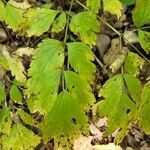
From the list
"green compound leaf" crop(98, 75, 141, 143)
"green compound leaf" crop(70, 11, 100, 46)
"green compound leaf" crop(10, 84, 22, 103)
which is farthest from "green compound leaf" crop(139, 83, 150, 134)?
"green compound leaf" crop(10, 84, 22, 103)

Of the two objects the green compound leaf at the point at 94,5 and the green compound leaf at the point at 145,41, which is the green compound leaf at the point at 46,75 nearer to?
the green compound leaf at the point at 94,5

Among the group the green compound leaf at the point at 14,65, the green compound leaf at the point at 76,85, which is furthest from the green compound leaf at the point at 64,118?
the green compound leaf at the point at 14,65

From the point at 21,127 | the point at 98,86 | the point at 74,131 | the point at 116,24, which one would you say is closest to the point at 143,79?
the point at 98,86

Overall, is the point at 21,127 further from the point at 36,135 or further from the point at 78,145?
the point at 78,145

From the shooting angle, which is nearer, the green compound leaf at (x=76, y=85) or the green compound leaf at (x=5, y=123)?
the green compound leaf at (x=76, y=85)

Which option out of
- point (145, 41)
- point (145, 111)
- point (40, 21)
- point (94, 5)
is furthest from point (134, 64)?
point (40, 21)

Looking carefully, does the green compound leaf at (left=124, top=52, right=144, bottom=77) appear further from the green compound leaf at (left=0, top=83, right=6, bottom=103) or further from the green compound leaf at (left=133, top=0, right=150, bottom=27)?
the green compound leaf at (left=0, top=83, right=6, bottom=103)
